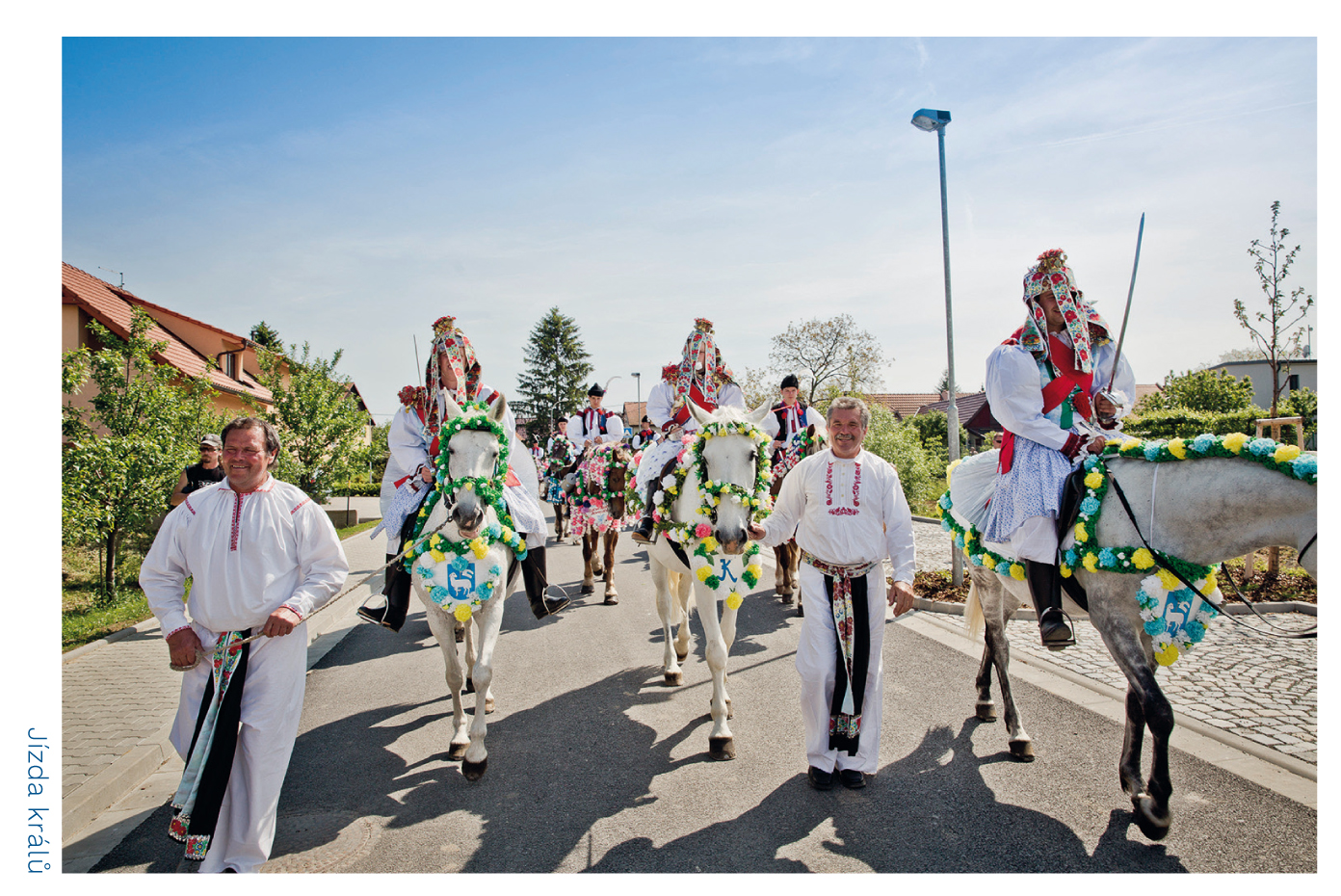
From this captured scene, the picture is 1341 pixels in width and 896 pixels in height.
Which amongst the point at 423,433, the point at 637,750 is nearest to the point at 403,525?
the point at 423,433

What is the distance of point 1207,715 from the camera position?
5016 mm

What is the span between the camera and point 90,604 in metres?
9.41

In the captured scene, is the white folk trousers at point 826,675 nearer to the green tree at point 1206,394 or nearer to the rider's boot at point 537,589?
the rider's boot at point 537,589

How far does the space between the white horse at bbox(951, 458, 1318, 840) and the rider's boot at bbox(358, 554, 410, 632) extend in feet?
15.3

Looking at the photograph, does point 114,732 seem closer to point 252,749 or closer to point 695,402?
point 252,749

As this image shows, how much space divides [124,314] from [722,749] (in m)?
23.7

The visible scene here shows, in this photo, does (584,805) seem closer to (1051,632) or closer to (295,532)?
(295,532)

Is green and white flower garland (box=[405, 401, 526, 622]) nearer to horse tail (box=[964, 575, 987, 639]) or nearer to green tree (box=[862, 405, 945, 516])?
horse tail (box=[964, 575, 987, 639])

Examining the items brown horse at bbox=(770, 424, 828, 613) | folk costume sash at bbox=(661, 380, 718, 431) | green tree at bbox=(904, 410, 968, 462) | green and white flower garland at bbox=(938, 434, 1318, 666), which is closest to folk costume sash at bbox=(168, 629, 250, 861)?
folk costume sash at bbox=(661, 380, 718, 431)

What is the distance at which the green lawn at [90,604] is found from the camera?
788 centimetres

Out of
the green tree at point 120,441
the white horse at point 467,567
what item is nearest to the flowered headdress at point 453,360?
the white horse at point 467,567

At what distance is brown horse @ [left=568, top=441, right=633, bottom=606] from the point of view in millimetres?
9289

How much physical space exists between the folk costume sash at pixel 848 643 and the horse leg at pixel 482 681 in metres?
2.29

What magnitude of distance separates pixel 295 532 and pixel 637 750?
276 cm
